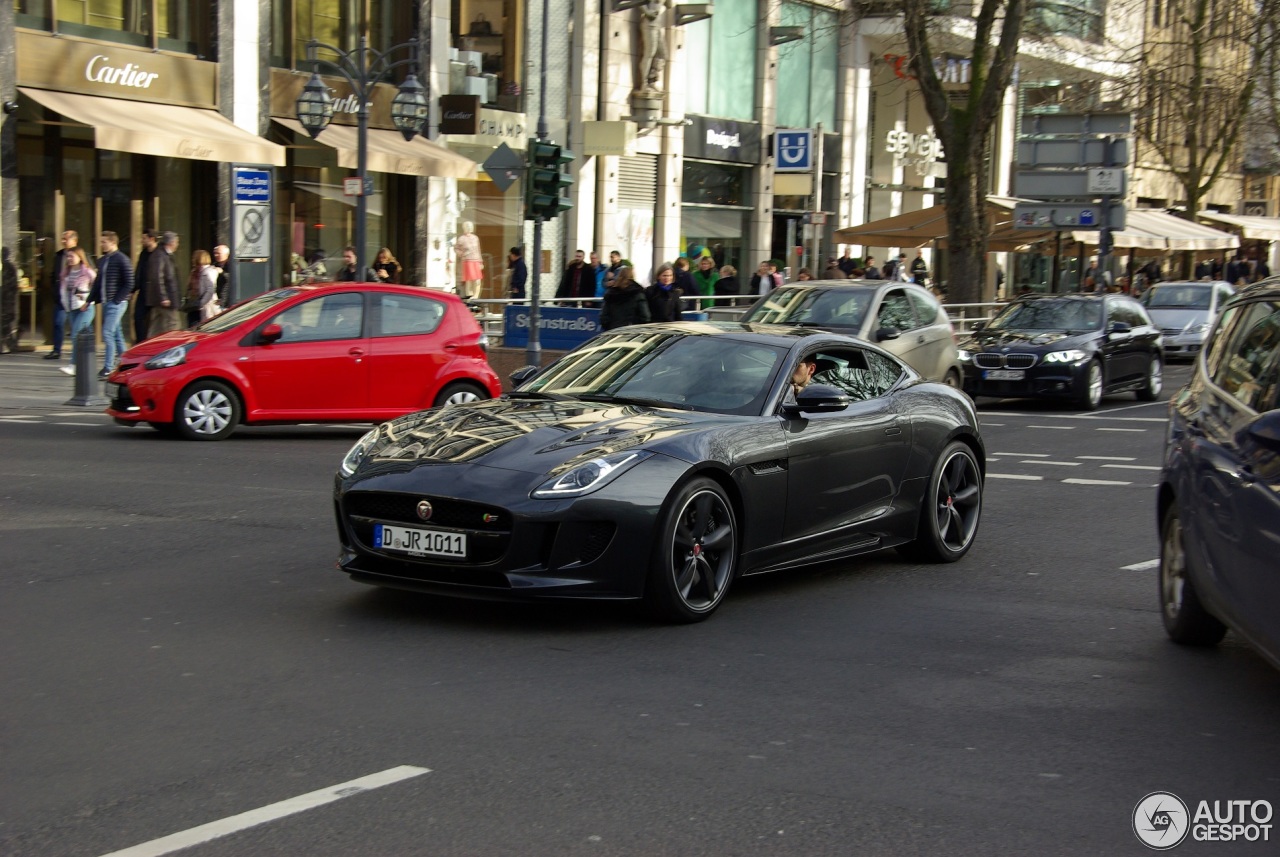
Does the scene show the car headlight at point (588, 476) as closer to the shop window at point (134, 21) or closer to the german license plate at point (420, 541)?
the german license plate at point (420, 541)

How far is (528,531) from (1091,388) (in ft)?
54.4

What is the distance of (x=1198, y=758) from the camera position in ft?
18.6

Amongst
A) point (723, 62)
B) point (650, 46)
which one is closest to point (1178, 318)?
point (650, 46)

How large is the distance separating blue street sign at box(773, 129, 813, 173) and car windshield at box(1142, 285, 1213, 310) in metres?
9.77

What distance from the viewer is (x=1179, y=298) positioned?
3481 centimetres

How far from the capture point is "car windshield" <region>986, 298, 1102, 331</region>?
2322 centimetres

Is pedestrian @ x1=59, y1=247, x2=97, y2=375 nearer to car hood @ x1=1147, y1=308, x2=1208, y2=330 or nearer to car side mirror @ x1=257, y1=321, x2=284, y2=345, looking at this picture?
car side mirror @ x1=257, y1=321, x2=284, y2=345

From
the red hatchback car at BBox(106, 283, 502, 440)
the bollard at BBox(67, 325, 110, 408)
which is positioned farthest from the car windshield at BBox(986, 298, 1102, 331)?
the bollard at BBox(67, 325, 110, 408)

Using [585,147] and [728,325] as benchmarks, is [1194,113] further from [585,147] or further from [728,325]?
[728,325]

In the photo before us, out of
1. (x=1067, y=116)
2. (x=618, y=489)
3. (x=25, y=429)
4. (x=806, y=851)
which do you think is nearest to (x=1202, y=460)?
(x=618, y=489)

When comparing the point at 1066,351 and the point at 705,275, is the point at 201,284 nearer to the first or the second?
the point at 1066,351

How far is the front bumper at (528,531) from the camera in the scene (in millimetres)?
7223

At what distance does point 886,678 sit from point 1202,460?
1607mm

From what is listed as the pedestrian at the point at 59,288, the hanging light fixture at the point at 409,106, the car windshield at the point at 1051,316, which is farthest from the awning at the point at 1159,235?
the pedestrian at the point at 59,288
